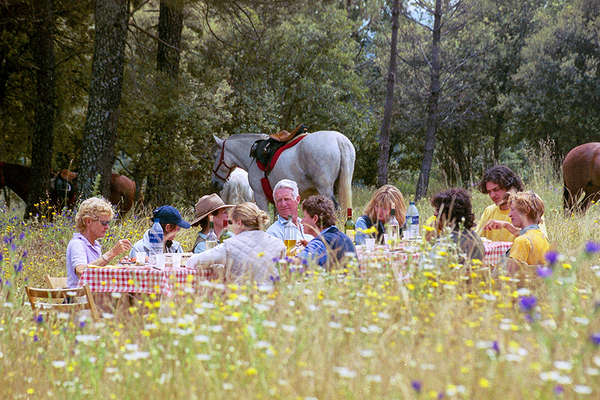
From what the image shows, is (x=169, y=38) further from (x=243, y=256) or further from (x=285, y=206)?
(x=243, y=256)

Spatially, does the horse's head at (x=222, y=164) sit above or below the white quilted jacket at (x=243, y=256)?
above

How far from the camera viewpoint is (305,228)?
226 inches

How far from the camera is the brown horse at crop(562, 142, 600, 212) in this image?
36.1 feet

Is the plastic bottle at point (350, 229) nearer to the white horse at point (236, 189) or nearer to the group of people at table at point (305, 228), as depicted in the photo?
the group of people at table at point (305, 228)

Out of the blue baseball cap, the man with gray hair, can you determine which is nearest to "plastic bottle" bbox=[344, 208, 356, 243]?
the man with gray hair

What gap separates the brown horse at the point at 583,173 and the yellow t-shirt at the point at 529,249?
6335 mm

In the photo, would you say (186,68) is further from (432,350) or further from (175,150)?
(432,350)

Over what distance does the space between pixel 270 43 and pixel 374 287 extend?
16.2m

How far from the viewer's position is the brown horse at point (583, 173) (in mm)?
11016

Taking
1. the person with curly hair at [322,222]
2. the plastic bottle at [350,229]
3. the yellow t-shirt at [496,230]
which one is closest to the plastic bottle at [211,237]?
the person with curly hair at [322,222]

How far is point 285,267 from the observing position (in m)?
4.19

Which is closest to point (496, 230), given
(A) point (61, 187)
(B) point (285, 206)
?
(B) point (285, 206)

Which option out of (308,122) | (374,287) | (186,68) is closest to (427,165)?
(308,122)

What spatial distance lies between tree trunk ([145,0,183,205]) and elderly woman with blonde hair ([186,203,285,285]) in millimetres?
8619
